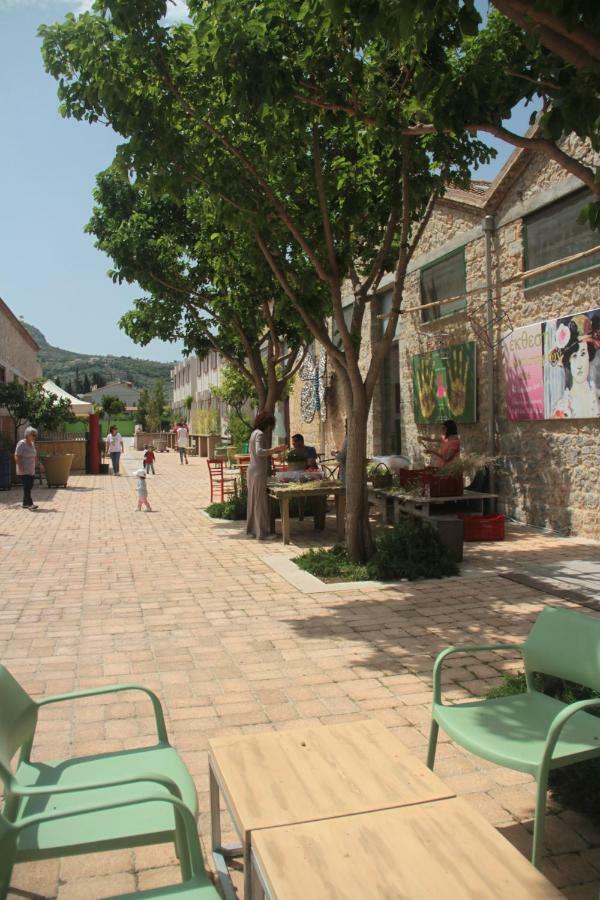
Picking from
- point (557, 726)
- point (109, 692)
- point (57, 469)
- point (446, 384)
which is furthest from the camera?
point (57, 469)

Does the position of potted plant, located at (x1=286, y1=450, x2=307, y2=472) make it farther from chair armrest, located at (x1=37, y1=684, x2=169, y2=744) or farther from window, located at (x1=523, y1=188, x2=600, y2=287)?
chair armrest, located at (x1=37, y1=684, x2=169, y2=744)

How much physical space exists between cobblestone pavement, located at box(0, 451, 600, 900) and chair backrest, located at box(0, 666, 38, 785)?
627 mm

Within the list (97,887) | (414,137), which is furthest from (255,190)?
(97,887)

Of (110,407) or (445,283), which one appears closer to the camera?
(445,283)

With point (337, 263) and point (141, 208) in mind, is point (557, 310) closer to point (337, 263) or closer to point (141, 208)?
point (337, 263)

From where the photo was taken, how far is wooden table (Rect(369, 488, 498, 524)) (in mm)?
9913

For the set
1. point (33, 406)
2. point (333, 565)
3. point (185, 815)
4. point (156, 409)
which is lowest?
point (333, 565)

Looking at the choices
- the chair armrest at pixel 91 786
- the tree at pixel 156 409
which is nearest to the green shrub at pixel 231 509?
the chair armrest at pixel 91 786

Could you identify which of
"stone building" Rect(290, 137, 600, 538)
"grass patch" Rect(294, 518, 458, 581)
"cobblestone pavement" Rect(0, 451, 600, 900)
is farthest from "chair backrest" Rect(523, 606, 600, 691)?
"stone building" Rect(290, 137, 600, 538)

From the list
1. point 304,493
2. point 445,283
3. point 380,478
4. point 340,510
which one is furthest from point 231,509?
point 445,283

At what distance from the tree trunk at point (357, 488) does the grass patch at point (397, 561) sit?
5.3 inches

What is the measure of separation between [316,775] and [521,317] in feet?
31.1

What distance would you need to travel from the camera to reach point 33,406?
21.7 m

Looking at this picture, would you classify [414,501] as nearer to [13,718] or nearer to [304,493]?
[304,493]
